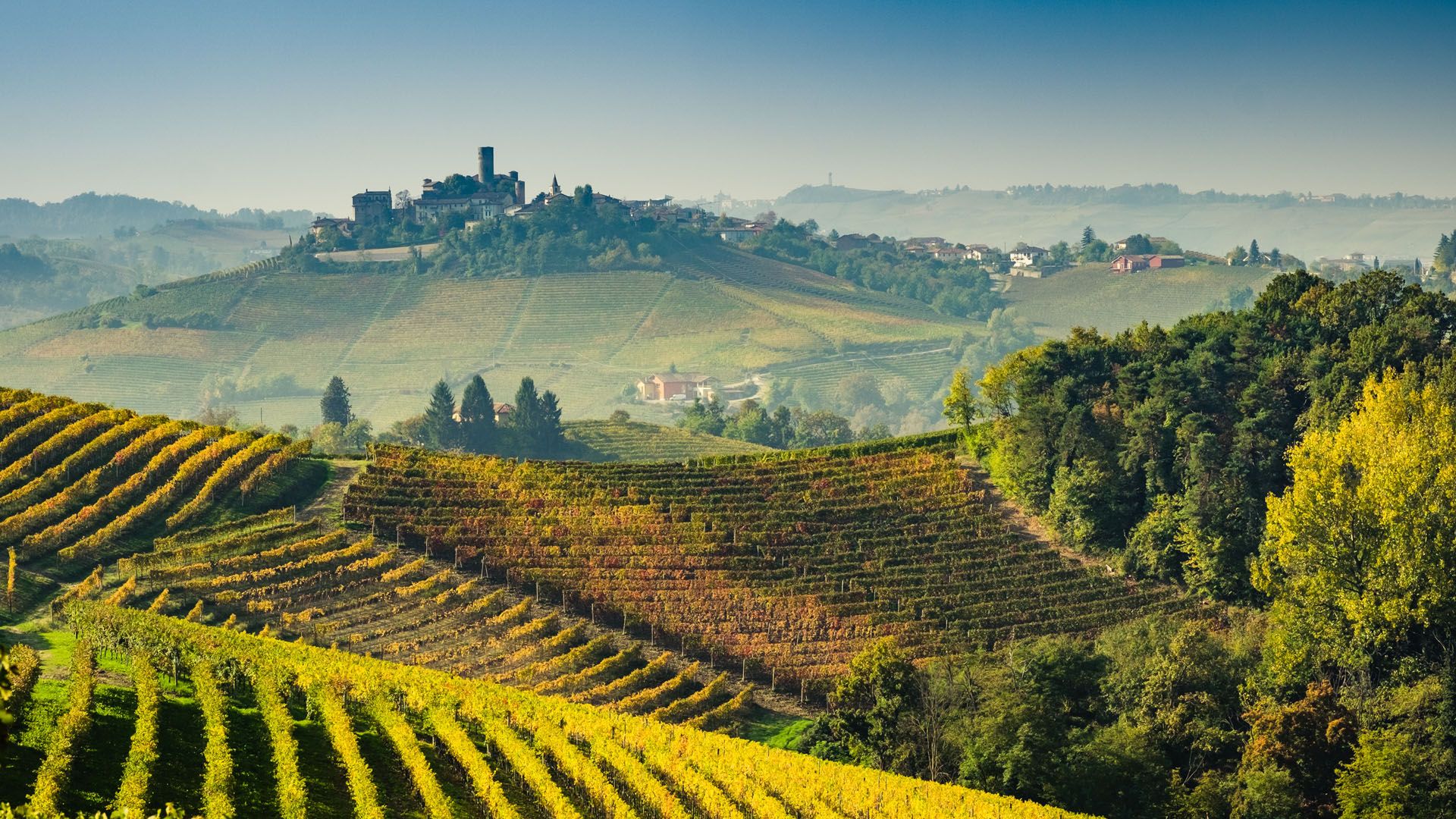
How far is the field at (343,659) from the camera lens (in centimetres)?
2750

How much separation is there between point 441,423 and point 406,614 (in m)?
75.8

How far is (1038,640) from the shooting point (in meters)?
41.7

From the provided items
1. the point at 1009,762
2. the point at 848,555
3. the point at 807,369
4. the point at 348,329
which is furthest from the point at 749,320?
the point at 1009,762

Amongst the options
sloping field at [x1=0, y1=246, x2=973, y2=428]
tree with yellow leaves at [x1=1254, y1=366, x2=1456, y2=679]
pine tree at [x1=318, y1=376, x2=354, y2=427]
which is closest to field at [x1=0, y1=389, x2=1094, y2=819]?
tree with yellow leaves at [x1=1254, y1=366, x2=1456, y2=679]

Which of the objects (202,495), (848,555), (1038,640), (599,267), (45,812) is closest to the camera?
(45,812)

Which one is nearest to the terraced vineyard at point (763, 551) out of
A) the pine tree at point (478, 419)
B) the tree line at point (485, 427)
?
the tree line at point (485, 427)

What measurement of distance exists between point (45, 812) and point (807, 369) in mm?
156377

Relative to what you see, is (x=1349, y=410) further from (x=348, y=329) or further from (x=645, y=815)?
(x=348, y=329)

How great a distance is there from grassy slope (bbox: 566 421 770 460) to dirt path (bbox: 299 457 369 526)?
51.8 metres

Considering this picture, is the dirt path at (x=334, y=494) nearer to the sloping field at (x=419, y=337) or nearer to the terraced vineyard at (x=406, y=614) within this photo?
the terraced vineyard at (x=406, y=614)

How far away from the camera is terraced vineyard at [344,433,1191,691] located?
4544 centimetres

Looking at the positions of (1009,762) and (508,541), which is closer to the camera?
(1009,762)

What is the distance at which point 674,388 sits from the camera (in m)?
168

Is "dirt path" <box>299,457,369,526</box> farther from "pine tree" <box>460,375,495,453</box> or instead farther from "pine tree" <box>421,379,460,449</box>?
"pine tree" <box>460,375,495,453</box>
